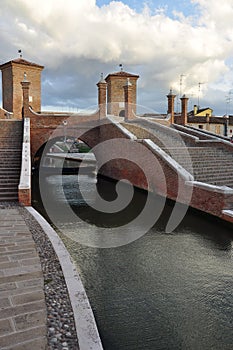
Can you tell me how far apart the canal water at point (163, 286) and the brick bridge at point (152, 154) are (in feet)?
3.95

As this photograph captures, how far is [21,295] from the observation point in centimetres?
346

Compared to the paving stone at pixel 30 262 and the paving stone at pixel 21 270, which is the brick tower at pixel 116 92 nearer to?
the paving stone at pixel 30 262

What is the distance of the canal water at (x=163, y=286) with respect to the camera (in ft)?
11.0

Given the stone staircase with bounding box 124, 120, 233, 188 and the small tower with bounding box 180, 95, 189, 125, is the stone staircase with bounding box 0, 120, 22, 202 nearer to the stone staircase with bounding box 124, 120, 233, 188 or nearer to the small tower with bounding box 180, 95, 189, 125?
the stone staircase with bounding box 124, 120, 233, 188

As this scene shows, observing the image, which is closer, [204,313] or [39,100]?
[204,313]

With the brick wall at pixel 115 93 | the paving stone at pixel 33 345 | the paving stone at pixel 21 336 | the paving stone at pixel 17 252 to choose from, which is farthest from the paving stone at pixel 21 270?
the brick wall at pixel 115 93

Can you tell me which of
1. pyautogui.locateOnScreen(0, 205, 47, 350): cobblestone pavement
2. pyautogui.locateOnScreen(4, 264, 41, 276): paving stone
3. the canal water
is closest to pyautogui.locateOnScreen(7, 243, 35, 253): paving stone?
pyautogui.locateOnScreen(0, 205, 47, 350): cobblestone pavement

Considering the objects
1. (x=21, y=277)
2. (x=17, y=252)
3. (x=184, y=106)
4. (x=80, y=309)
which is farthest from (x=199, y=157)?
(x=80, y=309)

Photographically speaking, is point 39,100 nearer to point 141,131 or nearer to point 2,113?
point 2,113

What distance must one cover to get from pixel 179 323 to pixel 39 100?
77.8ft

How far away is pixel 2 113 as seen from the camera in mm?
20453

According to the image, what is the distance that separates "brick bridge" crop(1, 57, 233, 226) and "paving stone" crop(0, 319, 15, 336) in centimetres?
505

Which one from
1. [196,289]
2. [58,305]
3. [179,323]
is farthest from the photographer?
[196,289]

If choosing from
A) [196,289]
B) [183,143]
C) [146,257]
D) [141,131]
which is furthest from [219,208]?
→ [141,131]
